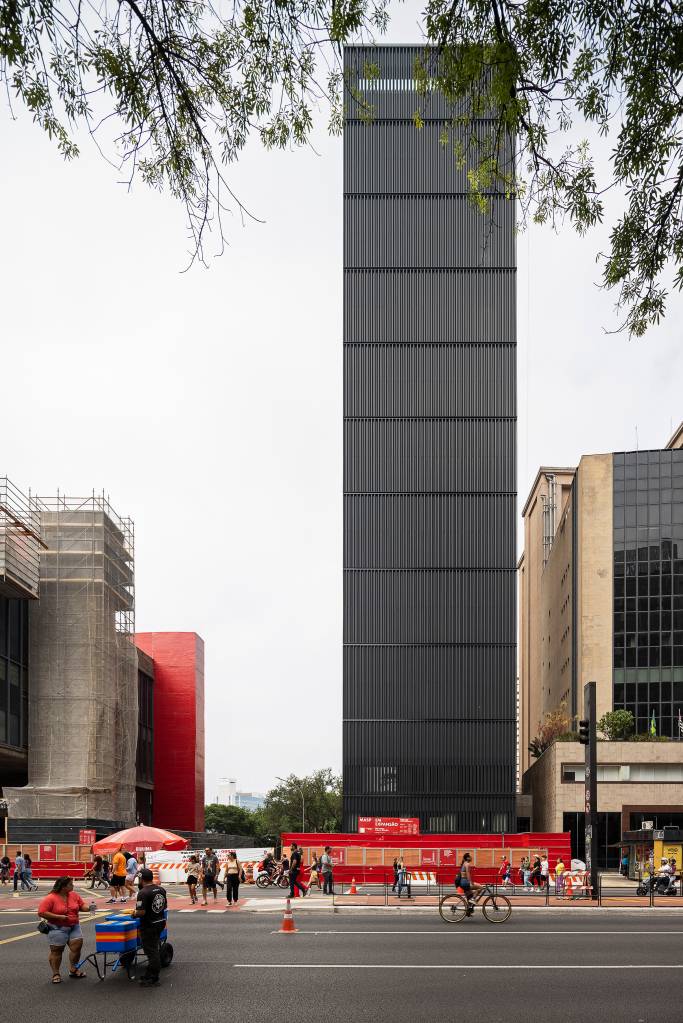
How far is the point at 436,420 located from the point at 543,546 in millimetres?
32071

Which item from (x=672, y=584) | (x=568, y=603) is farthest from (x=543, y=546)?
(x=672, y=584)

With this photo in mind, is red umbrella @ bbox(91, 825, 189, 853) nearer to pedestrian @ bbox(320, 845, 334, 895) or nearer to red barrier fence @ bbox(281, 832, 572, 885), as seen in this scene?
pedestrian @ bbox(320, 845, 334, 895)

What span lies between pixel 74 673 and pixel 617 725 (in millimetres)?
31977

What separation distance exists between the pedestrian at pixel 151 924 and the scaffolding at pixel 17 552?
133ft

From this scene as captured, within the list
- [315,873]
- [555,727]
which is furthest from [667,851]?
[555,727]

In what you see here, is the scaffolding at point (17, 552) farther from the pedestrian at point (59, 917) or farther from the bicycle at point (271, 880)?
the pedestrian at point (59, 917)

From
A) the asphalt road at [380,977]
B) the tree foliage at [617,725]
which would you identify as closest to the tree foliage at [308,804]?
the tree foliage at [617,725]

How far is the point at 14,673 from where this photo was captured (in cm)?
6200

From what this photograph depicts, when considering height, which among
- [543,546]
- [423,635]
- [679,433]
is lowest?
[423,635]

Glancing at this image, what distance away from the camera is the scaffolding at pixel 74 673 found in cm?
6319

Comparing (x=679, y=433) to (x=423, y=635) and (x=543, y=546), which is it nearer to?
(x=543, y=546)

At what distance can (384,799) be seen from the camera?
8381cm

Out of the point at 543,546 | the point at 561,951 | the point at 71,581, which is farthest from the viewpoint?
the point at 543,546

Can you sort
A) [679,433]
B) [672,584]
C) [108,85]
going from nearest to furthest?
1. [108,85]
2. [672,584]
3. [679,433]
